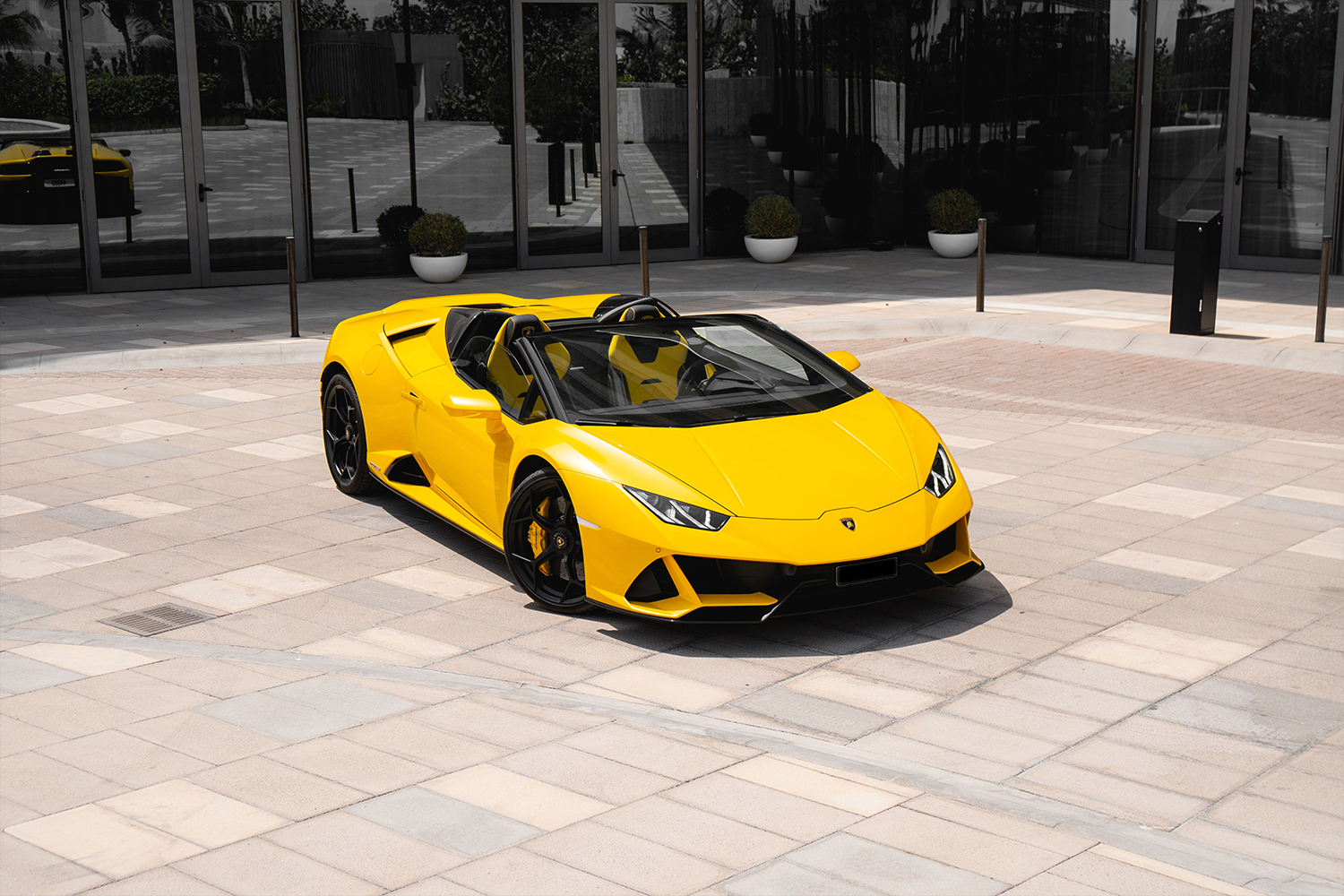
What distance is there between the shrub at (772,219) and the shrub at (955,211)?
2.01m

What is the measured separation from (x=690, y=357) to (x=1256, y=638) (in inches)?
115

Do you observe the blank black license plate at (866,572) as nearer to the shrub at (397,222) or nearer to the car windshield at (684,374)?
the car windshield at (684,374)

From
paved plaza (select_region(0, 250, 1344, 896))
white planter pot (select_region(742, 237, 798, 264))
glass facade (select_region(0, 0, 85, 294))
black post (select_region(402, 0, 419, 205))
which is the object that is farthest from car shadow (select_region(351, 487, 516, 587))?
white planter pot (select_region(742, 237, 798, 264))

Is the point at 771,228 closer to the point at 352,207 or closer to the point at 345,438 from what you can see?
the point at 352,207

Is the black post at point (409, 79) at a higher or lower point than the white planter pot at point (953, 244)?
higher

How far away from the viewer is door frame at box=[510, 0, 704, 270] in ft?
65.6

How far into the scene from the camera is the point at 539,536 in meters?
6.86

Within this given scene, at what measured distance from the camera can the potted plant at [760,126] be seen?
842 inches

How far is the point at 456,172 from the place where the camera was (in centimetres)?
1980

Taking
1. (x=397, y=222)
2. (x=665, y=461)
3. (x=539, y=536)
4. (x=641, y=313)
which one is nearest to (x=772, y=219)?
(x=397, y=222)

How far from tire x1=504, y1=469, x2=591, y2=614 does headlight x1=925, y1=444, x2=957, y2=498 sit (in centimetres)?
159

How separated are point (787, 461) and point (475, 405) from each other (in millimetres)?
1569

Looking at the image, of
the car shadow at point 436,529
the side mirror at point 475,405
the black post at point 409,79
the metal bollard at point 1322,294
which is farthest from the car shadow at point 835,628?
the black post at point 409,79

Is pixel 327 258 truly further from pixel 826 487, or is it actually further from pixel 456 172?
pixel 826 487
